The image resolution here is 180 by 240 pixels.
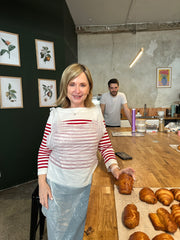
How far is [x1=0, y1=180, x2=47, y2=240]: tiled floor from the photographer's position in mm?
2051

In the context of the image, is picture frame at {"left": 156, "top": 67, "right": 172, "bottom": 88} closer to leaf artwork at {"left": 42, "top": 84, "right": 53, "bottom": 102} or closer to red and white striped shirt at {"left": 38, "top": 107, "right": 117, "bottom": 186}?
leaf artwork at {"left": 42, "top": 84, "right": 53, "bottom": 102}

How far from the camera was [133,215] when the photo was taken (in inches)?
26.7

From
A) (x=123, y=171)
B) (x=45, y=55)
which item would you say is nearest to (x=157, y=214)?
(x=123, y=171)

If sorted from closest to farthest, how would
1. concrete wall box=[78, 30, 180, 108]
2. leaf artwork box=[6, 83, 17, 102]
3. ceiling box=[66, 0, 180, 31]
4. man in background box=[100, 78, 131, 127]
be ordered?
leaf artwork box=[6, 83, 17, 102]
man in background box=[100, 78, 131, 127]
ceiling box=[66, 0, 180, 31]
concrete wall box=[78, 30, 180, 108]

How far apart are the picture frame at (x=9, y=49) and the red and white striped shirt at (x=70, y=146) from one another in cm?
237

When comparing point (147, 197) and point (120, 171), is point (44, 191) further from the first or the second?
point (147, 197)

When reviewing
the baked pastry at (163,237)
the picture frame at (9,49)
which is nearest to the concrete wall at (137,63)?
the picture frame at (9,49)

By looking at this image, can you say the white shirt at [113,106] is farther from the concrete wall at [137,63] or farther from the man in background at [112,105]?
the concrete wall at [137,63]

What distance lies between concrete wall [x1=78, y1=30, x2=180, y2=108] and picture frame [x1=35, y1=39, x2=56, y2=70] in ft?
8.41

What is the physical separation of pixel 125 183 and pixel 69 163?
333 millimetres

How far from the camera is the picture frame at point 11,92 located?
116 inches

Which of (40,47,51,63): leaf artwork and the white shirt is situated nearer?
(40,47,51,63): leaf artwork

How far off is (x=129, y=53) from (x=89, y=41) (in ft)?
4.52

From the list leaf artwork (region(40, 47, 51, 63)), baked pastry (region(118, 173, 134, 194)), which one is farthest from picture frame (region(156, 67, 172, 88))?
baked pastry (region(118, 173, 134, 194))
